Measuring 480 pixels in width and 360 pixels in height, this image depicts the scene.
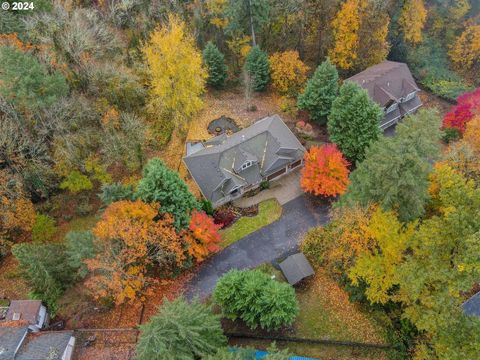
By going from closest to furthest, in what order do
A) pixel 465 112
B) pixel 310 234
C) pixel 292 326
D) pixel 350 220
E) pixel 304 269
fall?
1. pixel 350 220
2. pixel 292 326
3. pixel 304 269
4. pixel 310 234
5. pixel 465 112

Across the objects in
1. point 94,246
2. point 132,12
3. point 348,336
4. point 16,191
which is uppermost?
point 132,12

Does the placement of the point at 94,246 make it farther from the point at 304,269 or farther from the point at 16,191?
the point at 304,269

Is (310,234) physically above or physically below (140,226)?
below

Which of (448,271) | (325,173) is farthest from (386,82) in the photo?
(448,271)

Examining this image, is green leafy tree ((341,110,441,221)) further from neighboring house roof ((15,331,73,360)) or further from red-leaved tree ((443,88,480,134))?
neighboring house roof ((15,331,73,360))

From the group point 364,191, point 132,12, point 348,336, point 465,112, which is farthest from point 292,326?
point 132,12

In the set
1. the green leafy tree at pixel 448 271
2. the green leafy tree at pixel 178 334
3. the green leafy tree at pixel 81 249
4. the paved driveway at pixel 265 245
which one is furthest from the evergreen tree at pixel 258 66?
the green leafy tree at pixel 178 334

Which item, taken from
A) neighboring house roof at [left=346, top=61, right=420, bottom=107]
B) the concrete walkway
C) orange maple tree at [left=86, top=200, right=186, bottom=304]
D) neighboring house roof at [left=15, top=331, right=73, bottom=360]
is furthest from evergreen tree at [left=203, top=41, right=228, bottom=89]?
neighboring house roof at [left=15, top=331, right=73, bottom=360]

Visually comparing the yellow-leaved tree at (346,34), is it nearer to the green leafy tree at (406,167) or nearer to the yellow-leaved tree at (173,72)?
the yellow-leaved tree at (173,72)
